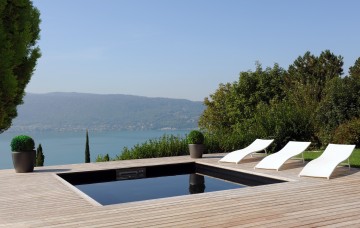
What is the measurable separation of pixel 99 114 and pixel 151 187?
12850 centimetres

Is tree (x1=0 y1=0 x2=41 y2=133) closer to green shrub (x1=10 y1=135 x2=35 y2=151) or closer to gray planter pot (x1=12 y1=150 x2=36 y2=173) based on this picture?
green shrub (x1=10 y1=135 x2=35 y2=151)

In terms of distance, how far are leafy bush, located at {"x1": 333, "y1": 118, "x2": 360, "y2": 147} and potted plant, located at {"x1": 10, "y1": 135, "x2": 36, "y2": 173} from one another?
37.2ft

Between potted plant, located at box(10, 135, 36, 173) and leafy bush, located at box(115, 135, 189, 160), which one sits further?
leafy bush, located at box(115, 135, 189, 160)

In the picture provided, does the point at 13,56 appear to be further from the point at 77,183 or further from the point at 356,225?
the point at 356,225

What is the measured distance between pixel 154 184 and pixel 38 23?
4568mm

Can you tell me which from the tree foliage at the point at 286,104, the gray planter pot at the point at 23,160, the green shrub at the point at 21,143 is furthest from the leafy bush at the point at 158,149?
the green shrub at the point at 21,143

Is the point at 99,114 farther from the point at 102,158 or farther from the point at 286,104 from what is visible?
the point at 102,158

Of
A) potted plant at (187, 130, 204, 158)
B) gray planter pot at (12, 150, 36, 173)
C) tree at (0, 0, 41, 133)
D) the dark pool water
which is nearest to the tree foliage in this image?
potted plant at (187, 130, 204, 158)

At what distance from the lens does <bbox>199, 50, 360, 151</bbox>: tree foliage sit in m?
15.7

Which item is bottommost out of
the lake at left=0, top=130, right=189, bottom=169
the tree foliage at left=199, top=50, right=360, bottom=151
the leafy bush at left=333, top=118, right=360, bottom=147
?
the lake at left=0, top=130, right=189, bottom=169

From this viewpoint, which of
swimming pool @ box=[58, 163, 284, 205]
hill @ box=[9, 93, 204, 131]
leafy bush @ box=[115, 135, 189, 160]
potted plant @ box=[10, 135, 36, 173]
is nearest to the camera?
swimming pool @ box=[58, 163, 284, 205]

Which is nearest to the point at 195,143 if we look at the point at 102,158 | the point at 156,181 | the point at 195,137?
the point at 195,137

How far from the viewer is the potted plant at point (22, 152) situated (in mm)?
10305

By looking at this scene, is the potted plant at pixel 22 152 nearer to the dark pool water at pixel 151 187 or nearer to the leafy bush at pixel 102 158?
the dark pool water at pixel 151 187
